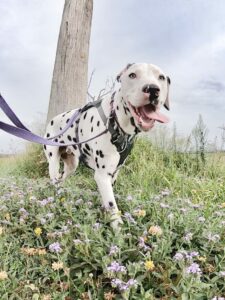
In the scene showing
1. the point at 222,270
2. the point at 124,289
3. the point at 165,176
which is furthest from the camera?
the point at 165,176

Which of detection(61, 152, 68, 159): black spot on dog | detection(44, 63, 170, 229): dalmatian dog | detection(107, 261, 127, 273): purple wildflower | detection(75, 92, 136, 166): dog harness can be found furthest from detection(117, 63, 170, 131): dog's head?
detection(61, 152, 68, 159): black spot on dog

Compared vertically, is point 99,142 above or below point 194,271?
above

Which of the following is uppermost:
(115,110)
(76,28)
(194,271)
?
(76,28)

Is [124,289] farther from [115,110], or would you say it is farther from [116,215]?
[115,110]

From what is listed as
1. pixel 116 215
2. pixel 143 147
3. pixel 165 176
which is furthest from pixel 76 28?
pixel 116 215

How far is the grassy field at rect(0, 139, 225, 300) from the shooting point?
9.19 feet

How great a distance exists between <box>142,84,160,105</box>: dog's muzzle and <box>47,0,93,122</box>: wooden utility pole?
5.92m

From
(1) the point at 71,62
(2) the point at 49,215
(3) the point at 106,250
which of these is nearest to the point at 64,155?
(2) the point at 49,215

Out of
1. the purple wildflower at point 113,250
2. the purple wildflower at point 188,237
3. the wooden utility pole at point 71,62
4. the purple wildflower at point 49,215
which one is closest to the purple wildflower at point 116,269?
the purple wildflower at point 113,250

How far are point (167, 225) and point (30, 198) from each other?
1410mm

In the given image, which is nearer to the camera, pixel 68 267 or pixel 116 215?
pixel 68 267

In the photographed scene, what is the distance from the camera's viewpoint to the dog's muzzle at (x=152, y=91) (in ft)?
10.9

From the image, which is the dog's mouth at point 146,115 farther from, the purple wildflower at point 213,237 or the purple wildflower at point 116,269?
the purple wildflower at point 116,269

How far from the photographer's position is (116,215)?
143 inches
